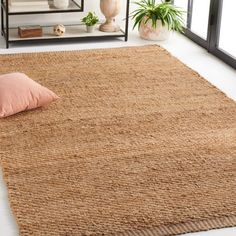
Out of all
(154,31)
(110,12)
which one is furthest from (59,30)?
(154,31)

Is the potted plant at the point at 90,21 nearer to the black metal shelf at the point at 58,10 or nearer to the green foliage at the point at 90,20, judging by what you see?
the green foliage at the point at 90,20

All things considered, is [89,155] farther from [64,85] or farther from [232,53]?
[232,53]

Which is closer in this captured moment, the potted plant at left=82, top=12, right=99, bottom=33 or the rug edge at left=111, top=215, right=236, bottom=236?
the rug edge at left=111, top=215, right=236, bottom=236

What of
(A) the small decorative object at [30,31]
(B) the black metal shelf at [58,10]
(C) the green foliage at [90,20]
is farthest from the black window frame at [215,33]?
(A) the small decorative object at [30,31]

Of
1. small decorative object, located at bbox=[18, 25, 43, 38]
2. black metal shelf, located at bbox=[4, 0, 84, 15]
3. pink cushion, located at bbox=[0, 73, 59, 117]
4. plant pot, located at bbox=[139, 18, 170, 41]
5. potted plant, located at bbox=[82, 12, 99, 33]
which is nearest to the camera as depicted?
pink cushion, located at bbox=[0, 73, 59, 117]

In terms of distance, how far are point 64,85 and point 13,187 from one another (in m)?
1.27

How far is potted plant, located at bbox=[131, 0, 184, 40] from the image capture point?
4.83 metres

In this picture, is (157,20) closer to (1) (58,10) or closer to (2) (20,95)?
(1) (58,10)

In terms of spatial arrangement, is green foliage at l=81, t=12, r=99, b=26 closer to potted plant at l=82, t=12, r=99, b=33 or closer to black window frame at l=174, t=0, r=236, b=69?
potted plant at l=82, t=12, r=99, b=33

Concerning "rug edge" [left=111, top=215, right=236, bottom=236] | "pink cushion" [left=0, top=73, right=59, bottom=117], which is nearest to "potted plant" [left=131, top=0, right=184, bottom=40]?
"pink cushion" [left=0, top=73, right=59, bottom=117]

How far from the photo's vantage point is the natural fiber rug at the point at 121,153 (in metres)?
2.51

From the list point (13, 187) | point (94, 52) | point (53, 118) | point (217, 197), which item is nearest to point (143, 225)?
point (217, 197)

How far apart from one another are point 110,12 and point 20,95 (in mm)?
1682

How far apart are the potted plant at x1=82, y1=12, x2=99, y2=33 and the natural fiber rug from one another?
63cm
